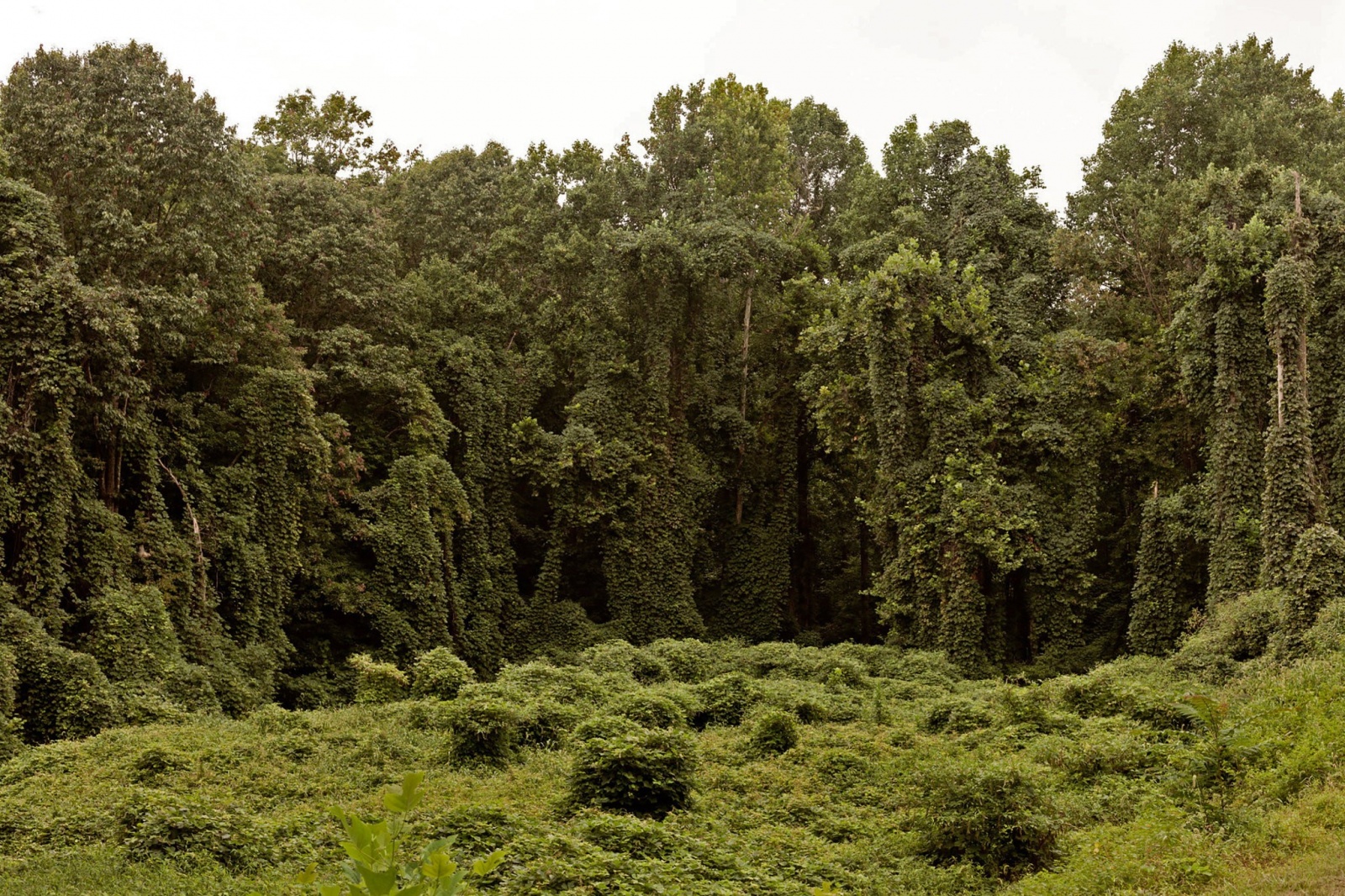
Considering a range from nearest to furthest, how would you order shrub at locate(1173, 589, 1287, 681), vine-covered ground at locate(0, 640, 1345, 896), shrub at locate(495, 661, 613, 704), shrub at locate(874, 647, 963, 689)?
vine-covered ground at locate(0, 640, 1345, 896) → shrub at locate(1173, 589, 1287, 681) → shrub at locate(495, 661, 613, 704) → shrub at locate(874, 647, 963, 689)

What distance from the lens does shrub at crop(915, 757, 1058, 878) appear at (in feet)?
28.2

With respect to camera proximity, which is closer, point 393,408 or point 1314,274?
point 1314,274

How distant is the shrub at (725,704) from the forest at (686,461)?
59mm

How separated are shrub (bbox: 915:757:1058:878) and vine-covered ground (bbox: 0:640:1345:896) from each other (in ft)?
0.07

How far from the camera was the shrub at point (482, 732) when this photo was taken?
1280 cm

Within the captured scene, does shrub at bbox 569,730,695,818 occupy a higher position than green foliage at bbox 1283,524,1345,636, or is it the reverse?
green foliage at bbox 1283,524,1345,636

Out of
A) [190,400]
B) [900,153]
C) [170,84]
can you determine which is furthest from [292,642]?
[900,153]

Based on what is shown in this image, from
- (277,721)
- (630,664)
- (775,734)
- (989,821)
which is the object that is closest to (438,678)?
(277,721)

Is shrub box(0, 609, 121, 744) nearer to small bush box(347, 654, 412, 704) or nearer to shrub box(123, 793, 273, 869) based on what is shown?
small bush box(347, 654, 412, 704)

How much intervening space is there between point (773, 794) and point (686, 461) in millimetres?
17357

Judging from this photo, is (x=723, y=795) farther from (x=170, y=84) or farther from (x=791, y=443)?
(x=791, y=443)

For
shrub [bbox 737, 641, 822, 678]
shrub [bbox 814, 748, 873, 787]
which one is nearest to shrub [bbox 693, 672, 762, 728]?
shrub [bbox 737, 641, 822, 678]

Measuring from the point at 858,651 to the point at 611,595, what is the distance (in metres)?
6.75

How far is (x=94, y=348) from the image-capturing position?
644 inches
